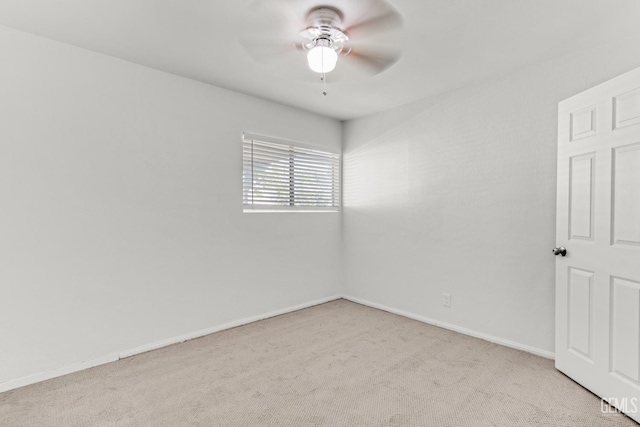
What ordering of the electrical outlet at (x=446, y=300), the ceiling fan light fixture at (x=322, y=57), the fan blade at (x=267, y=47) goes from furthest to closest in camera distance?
the electrical outlet at (x=446, y=300) < the fan blade at (x=267, y=47) < the ceiling fan light fixture at (x=322, y=57)

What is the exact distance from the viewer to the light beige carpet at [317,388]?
5.99 ft

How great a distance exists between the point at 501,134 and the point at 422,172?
820 mm

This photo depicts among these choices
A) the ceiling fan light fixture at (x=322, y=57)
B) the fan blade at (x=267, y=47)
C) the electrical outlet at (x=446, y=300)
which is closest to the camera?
the ceiling fan light fixture at (x=322, y=57)

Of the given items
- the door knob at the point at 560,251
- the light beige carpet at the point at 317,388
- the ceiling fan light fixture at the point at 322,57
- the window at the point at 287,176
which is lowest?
the light beige carpet at the point at 317,388

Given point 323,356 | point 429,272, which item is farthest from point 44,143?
point 429,272

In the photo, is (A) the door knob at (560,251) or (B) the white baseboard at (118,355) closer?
(B) the white baseboard at (118,355)

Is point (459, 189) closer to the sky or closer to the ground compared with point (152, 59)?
closer to the ground

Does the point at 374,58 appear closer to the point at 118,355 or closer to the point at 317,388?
the point at 317,388

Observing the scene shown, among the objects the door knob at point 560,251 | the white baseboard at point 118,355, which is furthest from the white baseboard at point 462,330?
the white baseboard at point 118,355

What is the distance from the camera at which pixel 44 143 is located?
224 cm

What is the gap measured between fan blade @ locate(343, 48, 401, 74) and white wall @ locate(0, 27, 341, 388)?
1294 millimetres

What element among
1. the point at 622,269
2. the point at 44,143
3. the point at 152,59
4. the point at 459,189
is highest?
the point at 152,59

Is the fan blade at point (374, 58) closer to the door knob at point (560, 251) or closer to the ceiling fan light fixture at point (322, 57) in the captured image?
the ceiling fan light fixture at point (322, 57)

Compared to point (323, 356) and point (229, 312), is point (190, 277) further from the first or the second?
point (323, 356)
